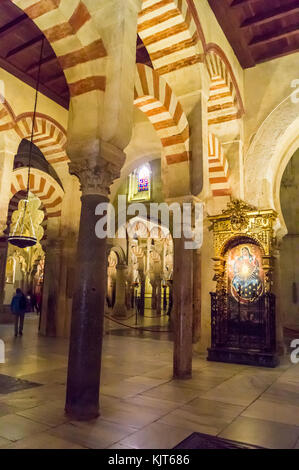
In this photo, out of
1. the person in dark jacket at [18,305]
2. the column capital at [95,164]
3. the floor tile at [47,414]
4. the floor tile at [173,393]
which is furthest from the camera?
the person in dark jacket at [18,305]

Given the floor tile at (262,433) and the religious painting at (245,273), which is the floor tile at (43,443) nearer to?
the floor tile at (262,433)

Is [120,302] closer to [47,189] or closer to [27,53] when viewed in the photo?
[47,189]

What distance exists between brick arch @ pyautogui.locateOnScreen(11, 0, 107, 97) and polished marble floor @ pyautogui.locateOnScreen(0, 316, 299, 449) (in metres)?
2.83

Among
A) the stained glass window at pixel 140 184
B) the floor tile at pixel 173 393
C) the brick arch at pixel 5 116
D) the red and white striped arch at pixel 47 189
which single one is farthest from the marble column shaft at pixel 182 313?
the stained glass window at pixel 140 184

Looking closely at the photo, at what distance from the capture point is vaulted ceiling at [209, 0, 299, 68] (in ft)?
18.1

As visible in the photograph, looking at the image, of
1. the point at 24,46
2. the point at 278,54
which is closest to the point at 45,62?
the point at 24,46

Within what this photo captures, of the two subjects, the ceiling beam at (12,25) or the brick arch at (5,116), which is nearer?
the ceiling beam at (12,25)

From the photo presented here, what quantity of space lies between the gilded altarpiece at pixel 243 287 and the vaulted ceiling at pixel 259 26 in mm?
2999

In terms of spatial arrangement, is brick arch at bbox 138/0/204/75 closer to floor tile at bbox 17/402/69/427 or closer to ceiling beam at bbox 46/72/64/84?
ceiling beam at bbox 46/72/64/84

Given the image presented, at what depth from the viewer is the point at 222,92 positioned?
20.1 ft

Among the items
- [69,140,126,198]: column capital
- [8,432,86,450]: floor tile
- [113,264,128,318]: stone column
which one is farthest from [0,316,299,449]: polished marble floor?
[113,264,128,318]: stone column

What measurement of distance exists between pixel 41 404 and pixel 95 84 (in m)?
2.93

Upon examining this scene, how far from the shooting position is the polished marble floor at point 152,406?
2.35 meters

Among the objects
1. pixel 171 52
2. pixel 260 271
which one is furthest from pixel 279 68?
pixel 260 271
